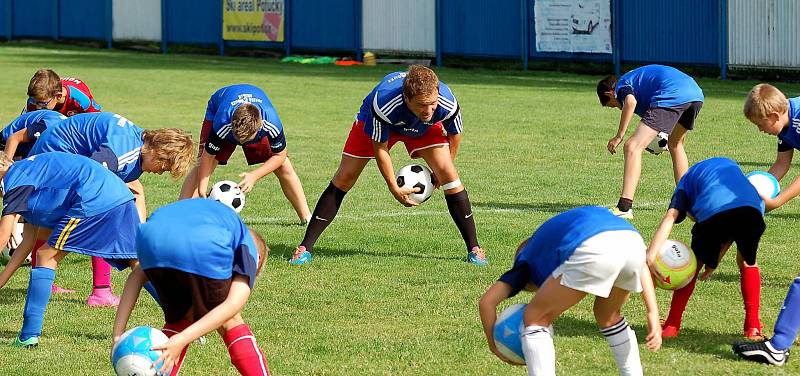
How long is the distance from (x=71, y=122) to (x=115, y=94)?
17846 millimetres

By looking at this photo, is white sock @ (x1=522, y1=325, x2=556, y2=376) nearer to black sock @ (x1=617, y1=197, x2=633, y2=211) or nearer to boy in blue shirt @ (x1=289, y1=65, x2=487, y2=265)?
boy in blue shirt @ (x1=289, y1=65, x2=487, y2=265)

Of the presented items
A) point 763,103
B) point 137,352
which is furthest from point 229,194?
point 137,352

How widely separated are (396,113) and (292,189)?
258 centimetres

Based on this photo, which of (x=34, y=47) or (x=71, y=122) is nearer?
(x=71, y=122)

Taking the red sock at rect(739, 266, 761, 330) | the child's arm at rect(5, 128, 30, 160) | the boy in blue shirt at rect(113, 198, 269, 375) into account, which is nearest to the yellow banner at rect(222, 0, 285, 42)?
the child's arm at rect(5, 128, 30, 160)

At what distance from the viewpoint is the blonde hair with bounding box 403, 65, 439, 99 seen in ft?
27.5

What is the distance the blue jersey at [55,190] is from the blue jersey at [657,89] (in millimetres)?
5775

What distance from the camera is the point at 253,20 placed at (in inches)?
1522

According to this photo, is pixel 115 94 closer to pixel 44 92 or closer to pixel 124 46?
pixel 44 92

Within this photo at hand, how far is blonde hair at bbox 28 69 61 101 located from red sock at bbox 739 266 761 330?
6.11m

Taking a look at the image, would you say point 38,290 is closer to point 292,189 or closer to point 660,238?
point 660,238

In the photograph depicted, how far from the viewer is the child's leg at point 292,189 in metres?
11.4

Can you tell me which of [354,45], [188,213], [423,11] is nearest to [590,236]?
[188,213]

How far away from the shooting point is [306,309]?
26.6ft
